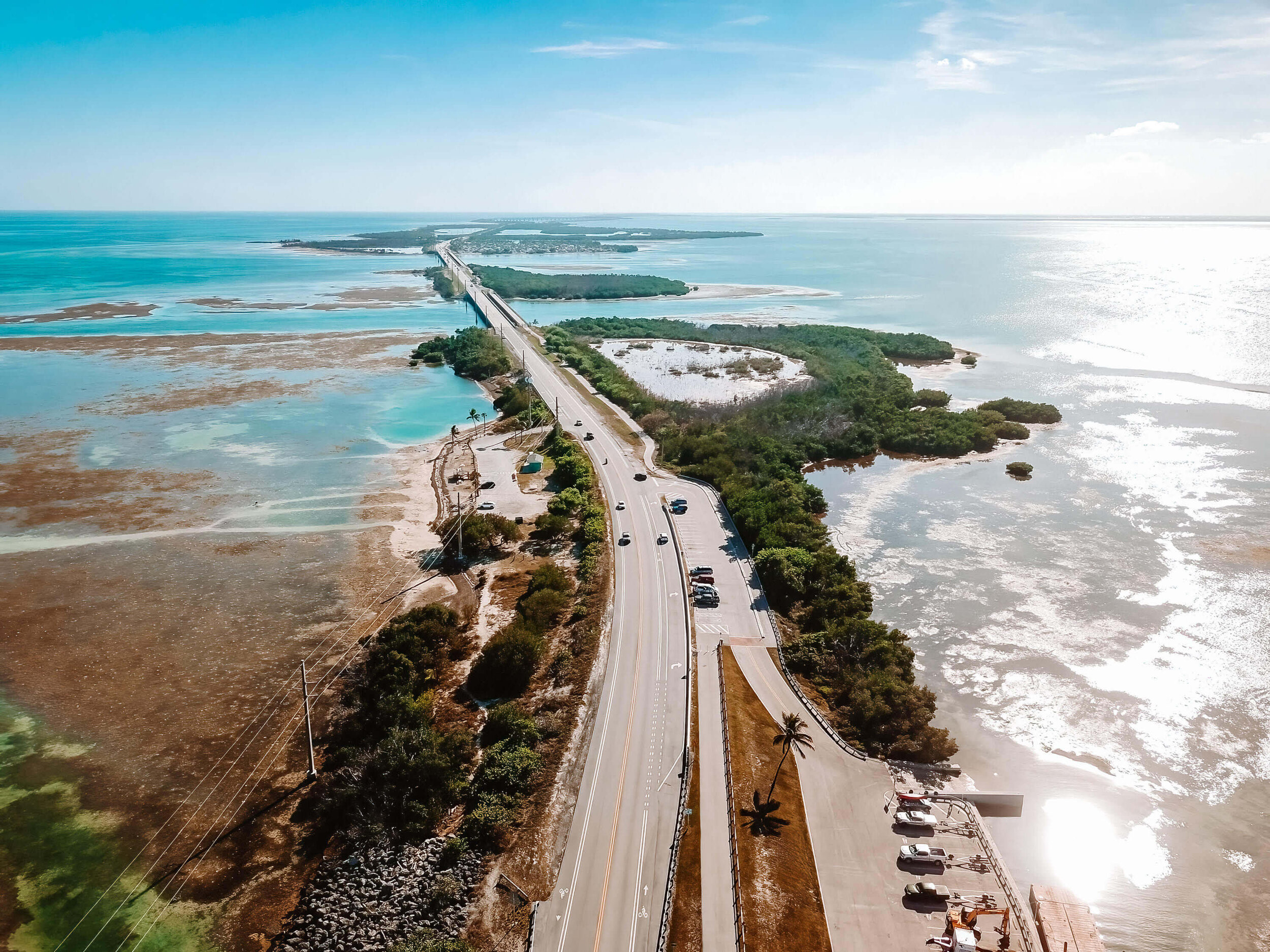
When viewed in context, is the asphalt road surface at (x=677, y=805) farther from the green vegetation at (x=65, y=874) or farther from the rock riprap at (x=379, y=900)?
the green vegetation at (x=65, y=874)

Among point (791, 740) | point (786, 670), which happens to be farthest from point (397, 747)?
point (786, 670)

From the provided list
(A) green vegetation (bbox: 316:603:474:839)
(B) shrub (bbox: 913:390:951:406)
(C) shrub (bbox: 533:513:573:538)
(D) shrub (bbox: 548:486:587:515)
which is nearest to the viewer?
(A) green vegetation (bbox: 316:603:474:839)

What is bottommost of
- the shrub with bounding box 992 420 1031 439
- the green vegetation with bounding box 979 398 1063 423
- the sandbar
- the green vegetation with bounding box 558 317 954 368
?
the shrub with bounding box 992 420 1031 439

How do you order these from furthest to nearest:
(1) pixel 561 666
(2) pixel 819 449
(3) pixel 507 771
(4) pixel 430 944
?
(2) pixel 819 449 → (1) pixel 561 666 → (3) pixel 507 771 → (4) pixel 430 944

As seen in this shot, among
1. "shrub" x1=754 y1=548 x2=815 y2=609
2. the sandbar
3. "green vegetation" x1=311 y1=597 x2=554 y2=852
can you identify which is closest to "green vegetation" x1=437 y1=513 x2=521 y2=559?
"green vegetation" x1=311 y1=597 x2=554 y2=852

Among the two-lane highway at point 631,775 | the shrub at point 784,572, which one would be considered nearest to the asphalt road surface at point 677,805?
the two-lane highway at point 631,775

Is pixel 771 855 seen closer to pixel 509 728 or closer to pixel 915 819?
pixel 915 819

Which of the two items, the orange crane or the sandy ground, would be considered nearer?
the orange crane

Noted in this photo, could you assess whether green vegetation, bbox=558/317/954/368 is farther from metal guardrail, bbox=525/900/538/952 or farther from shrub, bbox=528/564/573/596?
metal guardrail, bbox=525/900/538/952
